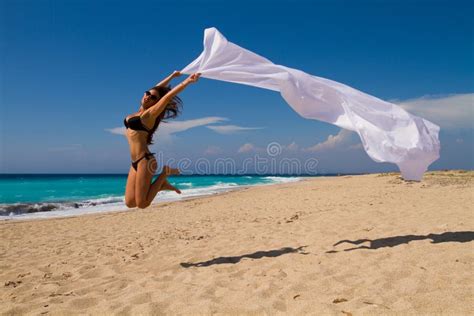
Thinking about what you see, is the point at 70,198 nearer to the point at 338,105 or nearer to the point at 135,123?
the point at 135,123

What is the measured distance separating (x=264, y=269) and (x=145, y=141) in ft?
7.79

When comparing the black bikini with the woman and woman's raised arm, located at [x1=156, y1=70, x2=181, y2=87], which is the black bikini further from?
woman's raised arm, located at [x1=156, y1=70, x2=181, y2=87]

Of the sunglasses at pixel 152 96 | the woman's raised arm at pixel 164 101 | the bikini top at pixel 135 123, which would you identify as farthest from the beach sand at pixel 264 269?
the sunglasses at pixel 152 96

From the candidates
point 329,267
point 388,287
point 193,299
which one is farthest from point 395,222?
point 193,299

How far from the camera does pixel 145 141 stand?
4.91 m

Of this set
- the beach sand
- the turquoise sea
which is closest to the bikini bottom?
the beach sand

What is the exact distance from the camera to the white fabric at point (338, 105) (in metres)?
5.26

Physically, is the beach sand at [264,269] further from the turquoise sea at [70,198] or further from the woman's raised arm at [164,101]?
the turquoise sea at [70,198]

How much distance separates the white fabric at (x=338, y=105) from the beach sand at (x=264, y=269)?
1268mm

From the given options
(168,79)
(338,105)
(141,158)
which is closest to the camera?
(141,158)

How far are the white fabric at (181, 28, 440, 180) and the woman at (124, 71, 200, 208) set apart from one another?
1.02 m

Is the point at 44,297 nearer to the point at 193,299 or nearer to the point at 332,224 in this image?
the point at 193,299

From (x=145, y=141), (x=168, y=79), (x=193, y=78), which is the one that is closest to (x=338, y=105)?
(x=193, y=78)

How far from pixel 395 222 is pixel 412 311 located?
154 inches
